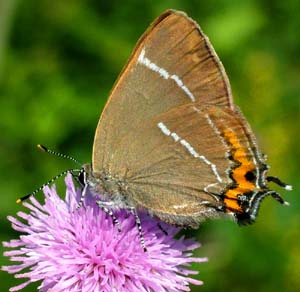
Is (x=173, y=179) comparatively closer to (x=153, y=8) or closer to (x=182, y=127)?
(x=182, y=127)

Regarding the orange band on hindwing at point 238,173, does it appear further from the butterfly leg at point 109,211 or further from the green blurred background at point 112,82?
the green blurred background at point 112,82

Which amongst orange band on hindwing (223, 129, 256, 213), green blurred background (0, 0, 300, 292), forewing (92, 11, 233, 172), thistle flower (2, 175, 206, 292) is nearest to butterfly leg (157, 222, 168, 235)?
thistle flower (2, 175, 206, 292)

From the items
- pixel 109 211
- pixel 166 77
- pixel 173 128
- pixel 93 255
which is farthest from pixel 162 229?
pixel 166 77

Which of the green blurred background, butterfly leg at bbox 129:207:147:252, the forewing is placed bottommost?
butterfly leg at bbox 129:207:147:252

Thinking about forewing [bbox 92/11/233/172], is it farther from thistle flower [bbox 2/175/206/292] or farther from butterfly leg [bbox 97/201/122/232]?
thistle flower [bbox 2/175/206/292]

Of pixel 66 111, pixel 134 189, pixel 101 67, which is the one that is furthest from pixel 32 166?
pixel 134 189

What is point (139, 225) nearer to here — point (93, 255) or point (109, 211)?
point (109, 211)

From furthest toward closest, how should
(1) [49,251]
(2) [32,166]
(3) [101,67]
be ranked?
(3) [101,67], (2) [32,166], (1) [49,251]
